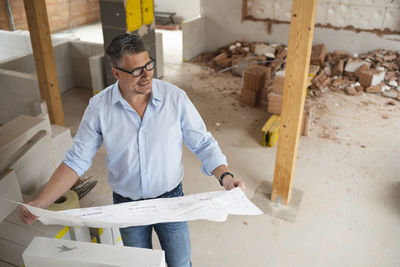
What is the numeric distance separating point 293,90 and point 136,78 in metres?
1.86

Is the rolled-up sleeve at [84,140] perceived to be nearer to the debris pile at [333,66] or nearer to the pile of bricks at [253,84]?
the pile of bricks at [253,84]

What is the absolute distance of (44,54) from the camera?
4.41m

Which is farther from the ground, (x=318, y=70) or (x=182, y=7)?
(x=182, y=7)

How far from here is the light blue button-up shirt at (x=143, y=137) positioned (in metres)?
1.88

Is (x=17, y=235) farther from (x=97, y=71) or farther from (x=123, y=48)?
(x=97, y=71)

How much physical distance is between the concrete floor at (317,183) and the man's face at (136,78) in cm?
151

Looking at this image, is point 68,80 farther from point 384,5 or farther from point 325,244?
point 384,5

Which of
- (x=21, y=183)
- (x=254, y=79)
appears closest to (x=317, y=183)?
(x=254, y=79)

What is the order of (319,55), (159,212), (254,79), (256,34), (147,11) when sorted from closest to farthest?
(159,212)
(147,11)
(254,79)
(319,55)
(256,34)

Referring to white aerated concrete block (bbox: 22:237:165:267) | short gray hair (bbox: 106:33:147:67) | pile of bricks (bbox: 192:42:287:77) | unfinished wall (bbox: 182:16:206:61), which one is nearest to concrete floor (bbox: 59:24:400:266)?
pile of bricks (bbox: 192:42:287:77)

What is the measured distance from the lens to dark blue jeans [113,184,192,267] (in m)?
2.11

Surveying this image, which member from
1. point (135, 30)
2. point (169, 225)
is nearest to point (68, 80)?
point (135, 30)

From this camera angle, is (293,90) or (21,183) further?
(293,90)

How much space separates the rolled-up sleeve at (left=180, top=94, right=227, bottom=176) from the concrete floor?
4.45 feet
